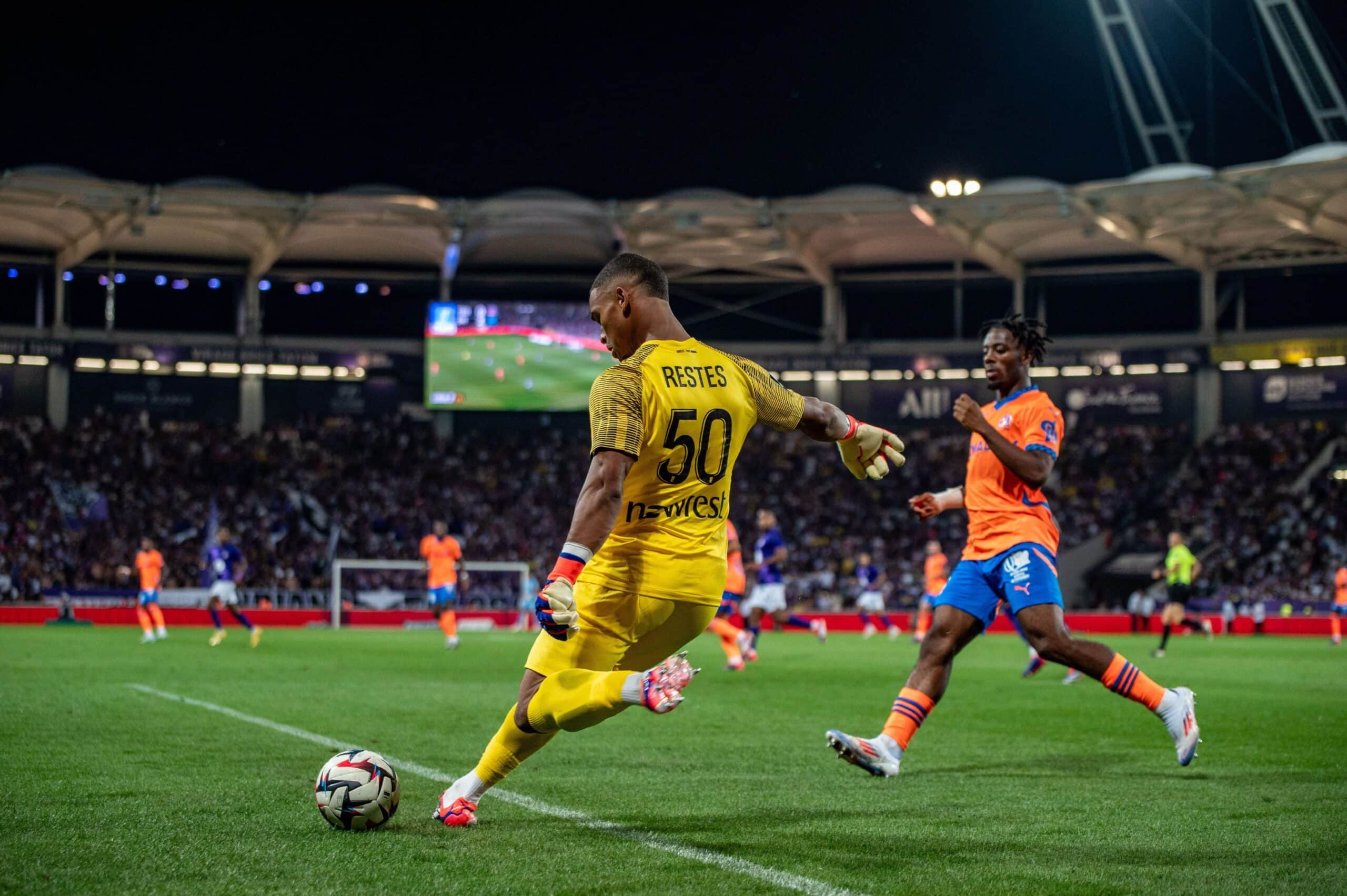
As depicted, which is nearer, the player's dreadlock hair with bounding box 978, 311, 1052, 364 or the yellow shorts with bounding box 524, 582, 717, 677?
the yellow shorts with bounding box 524, 582, 717, 677

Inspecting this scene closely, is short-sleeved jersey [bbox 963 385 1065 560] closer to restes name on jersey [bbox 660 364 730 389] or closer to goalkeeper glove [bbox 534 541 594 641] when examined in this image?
restes name on jersey [bbox 660 364 730 389]

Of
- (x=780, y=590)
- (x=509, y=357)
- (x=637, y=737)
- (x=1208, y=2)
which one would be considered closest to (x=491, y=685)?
(x=637, y=737)

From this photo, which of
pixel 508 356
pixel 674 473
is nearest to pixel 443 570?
pixel 674 473

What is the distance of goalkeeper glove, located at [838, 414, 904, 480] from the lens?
5798 mm

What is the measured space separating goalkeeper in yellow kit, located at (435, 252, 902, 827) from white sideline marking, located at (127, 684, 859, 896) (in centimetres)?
55

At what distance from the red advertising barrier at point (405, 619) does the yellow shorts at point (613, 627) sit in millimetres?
27894

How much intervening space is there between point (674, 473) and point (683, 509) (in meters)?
0.16

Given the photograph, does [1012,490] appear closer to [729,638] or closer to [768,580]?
[729,638]

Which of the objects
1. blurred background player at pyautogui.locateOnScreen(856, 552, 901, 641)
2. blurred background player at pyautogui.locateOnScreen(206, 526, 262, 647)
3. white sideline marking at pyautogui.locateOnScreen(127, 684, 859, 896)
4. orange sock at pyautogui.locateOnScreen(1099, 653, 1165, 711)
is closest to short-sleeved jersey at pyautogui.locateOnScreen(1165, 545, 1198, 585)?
blurred background player at pyautogui.locateOnScreen(856, 552, 901, 641)

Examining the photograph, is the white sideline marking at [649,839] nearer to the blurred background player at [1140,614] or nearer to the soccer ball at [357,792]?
the soccer ball at [357,792]

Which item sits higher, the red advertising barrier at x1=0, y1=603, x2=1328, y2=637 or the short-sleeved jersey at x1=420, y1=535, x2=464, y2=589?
the short-sleeved jersey at x1=420, y1=535, x2=464, y2=589

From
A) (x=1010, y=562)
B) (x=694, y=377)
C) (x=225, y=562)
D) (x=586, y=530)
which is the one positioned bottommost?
(x=225, y=562)

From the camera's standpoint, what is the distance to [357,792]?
543 cm

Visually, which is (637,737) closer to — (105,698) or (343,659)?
(105,698)
